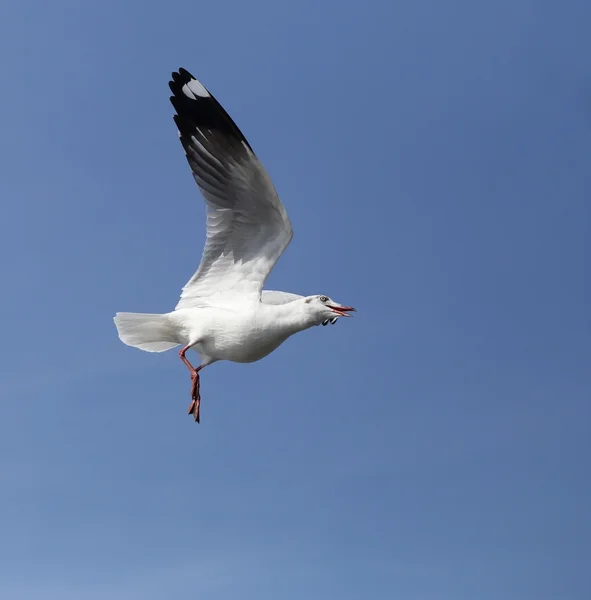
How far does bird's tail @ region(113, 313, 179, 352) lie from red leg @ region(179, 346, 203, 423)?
35 centimetres

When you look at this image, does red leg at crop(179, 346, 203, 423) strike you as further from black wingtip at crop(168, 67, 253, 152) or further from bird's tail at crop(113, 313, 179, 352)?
black wingtip at crop(168, 67, 253, 152)

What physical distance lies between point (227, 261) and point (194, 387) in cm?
146

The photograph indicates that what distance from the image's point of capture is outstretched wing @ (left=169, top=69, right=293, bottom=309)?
11750mm

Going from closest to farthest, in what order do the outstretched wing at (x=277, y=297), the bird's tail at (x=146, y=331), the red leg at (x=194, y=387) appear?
the red leg at (x=194, y=387) → the bird's tail at (x=146, y=331) → the outstretched wing at (x=277, y=297)

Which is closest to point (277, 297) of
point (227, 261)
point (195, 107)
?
point (227, 261)

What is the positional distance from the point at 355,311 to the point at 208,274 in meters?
1.70

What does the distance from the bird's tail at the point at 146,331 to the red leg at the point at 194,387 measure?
0.35 m

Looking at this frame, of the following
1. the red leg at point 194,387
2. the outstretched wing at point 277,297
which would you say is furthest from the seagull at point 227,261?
the outstretched wing at point 277,297

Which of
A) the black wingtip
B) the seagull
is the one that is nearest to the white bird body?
the seagull

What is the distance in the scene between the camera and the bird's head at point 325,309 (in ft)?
39.3

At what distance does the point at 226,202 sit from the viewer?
38.9ft

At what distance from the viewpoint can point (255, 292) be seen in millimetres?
11969

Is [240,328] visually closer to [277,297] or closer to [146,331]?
[146,331]

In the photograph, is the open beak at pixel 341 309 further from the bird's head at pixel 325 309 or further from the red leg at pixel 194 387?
the red leg at pixel 194 387
